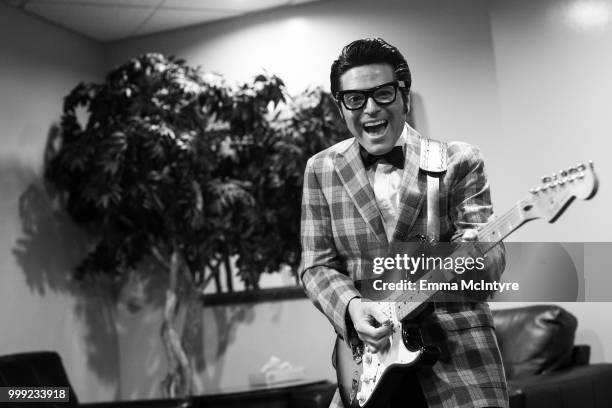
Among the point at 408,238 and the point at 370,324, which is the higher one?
the point at 408,238

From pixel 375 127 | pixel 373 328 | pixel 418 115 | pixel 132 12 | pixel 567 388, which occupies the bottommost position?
pixel 567 388

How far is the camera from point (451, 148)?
61.4 inches

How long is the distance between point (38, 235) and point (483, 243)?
4.02m

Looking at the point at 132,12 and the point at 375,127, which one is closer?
the point at 375,127

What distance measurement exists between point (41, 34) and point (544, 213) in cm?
450

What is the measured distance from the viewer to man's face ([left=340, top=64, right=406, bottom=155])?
1.57m

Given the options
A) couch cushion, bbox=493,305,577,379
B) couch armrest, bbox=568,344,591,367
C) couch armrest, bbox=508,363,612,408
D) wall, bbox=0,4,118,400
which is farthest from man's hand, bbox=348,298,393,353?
wall, bbox=0,4,118,400

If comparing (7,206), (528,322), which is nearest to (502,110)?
(528,322)

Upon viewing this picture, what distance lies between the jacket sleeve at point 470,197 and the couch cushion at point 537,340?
254 centimetres

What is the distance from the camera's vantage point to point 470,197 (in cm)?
150

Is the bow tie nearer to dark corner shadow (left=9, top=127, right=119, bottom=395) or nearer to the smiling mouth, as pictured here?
the smiling mouth

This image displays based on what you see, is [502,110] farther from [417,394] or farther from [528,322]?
[417,394]

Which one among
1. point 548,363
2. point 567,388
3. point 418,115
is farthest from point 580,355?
point 418,115

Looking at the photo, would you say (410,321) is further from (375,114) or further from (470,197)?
(375,114)
